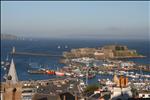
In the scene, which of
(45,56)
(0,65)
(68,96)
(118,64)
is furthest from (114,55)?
(68,96)

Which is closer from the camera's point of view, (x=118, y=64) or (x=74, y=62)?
(x=118, y=64)

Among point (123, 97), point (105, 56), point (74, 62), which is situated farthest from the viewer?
point (105, 56)

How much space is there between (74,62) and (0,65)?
18.2 metres

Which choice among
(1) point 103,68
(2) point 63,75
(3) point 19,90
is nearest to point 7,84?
(3) point 19,90

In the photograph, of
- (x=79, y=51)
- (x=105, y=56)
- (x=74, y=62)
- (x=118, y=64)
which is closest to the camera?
(x=118, y=64)

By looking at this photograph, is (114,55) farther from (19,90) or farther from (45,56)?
(19,90)

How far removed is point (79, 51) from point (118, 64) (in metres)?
36.8

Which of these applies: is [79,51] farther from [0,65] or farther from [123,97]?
[123,97]

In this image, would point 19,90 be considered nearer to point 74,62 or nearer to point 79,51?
point 74,62

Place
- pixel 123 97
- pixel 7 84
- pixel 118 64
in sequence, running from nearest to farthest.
→ pixel 123 97
pixel 7 84
pixel 118 64

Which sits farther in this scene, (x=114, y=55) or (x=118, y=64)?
(x=114, y=55)

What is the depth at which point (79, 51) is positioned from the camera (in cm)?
13775

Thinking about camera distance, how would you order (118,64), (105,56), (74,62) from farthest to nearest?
(105,56)
(74,62)
(118,64)

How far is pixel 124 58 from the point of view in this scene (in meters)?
135
